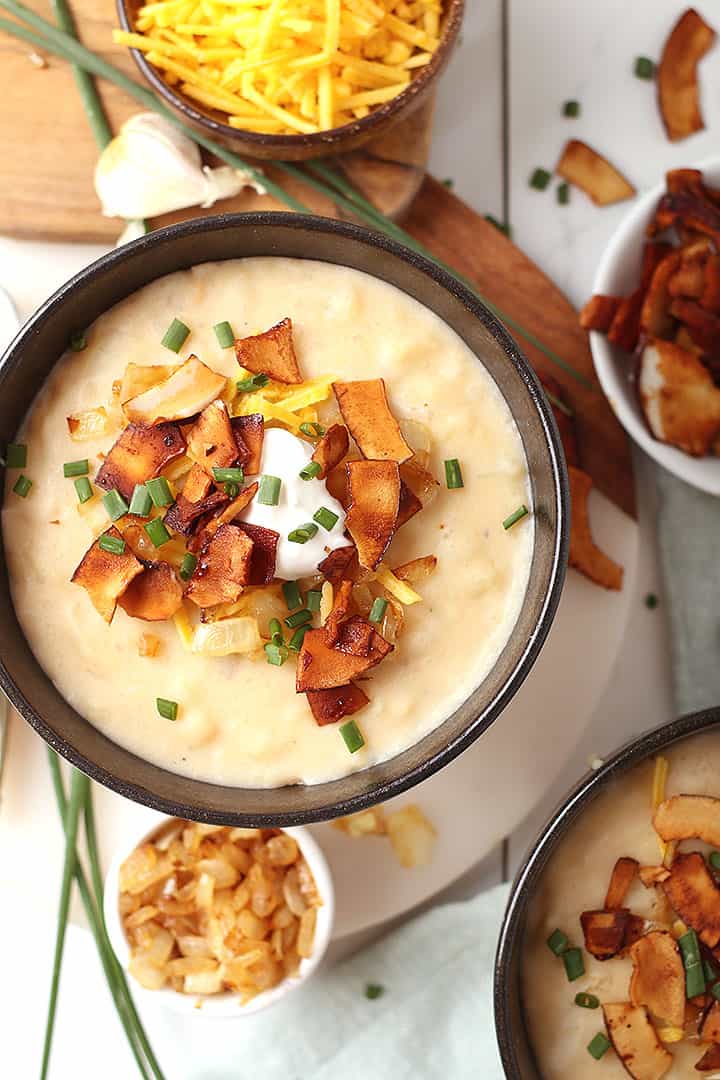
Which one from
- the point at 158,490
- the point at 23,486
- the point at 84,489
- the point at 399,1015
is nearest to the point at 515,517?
the point at 158,490

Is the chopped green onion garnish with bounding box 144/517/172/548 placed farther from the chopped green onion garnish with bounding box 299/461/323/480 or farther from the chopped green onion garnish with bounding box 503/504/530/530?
the chopped green onion garnish with bounding box 503/504/530/530

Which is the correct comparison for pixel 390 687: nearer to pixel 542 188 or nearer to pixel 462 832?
pixel 462 832

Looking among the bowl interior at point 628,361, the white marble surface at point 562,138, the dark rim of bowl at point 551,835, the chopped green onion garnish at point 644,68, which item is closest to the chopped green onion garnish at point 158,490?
the dark rim of bowl at point 551,835

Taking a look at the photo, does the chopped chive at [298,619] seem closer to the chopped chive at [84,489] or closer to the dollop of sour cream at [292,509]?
the dollop of sour cream at [292,509]

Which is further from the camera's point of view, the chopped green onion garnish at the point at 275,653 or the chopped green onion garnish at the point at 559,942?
Result: the chopped green onion garnish at the point at 559,942

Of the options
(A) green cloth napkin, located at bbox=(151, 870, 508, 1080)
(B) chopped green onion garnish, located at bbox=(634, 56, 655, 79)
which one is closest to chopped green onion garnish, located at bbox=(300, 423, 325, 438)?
(A) green cloth napkin, located at bbox=(151, 870, 508, 1080)
